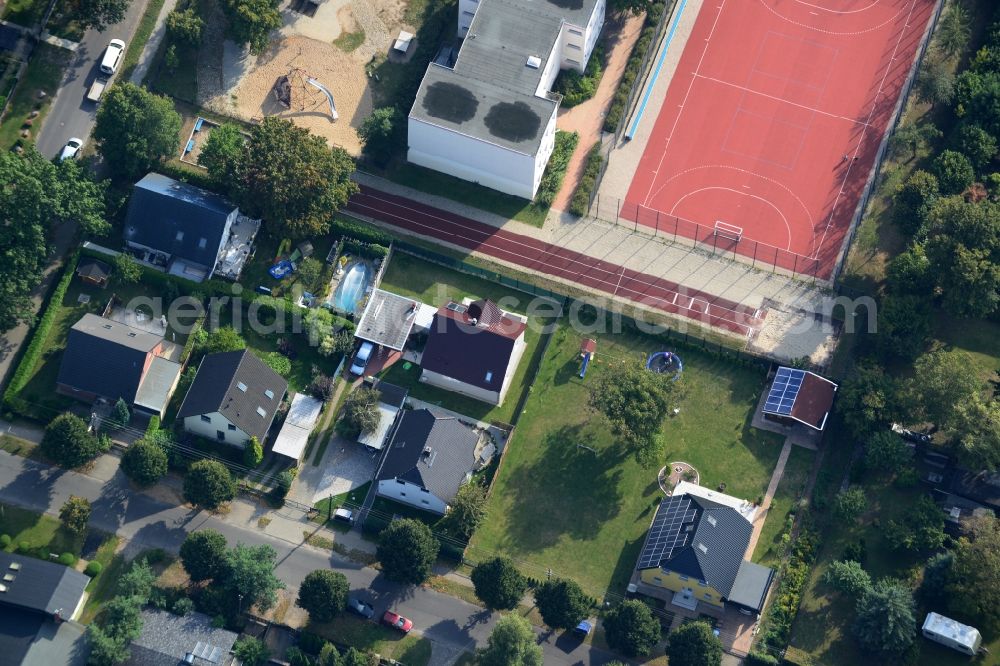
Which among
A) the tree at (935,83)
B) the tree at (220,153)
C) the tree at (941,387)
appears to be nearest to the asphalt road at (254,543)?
the tree at (220,153)

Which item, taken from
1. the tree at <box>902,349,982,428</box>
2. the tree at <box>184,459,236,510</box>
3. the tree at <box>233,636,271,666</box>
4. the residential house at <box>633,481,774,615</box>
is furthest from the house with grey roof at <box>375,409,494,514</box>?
the tree at <box>902,349,982,428</box>

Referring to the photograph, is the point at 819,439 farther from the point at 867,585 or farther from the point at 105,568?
the point at 105,568

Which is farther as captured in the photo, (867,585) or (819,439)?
(819,439)

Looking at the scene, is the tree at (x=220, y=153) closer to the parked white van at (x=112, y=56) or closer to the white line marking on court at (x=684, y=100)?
the parked white van at (x=112, y=56)

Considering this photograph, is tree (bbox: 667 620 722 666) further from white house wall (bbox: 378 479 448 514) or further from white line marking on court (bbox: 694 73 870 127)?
white line marking on court (bbox: 694 73 870 127)

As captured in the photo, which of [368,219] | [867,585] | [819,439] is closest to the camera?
[867,585]

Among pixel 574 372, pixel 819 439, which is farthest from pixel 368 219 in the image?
pixel 819 439

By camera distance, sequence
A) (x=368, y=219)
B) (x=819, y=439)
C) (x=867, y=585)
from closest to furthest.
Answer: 1. (x=867, y=585)
2. (x=819, y=439)
3. (x=368, y=219)
